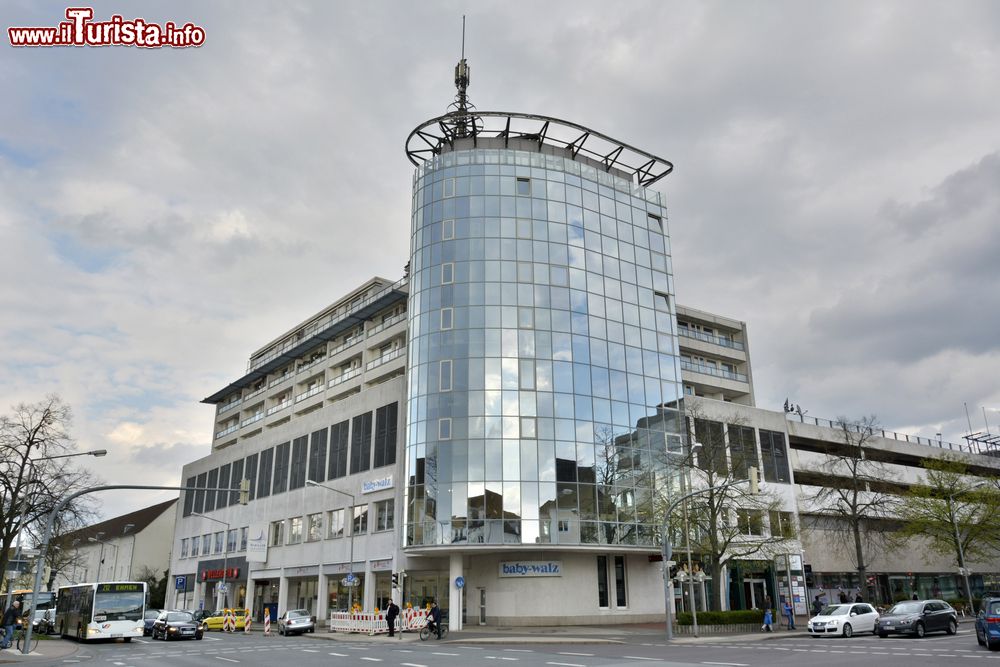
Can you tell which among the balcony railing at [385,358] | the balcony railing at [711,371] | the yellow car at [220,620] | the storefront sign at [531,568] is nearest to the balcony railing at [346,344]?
the balcony railing at [385,358]

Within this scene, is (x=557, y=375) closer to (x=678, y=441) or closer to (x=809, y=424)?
(x=678, y=441)

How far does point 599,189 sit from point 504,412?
61.6 feet

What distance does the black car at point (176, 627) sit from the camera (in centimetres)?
4147

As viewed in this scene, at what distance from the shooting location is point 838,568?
201ft

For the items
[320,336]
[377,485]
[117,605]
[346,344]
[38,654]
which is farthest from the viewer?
[320,336]

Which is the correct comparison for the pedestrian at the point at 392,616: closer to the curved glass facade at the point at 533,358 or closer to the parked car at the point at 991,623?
the curved glass facade at the point at 533,358

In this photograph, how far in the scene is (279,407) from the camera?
78.1 m

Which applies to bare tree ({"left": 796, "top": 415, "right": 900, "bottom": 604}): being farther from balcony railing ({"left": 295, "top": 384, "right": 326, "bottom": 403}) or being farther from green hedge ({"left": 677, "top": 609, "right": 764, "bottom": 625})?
balcony railing ({"left": 295, "top": 384, "right": 326, "bottom": 403})

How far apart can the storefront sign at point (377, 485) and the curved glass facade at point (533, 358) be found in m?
4.29

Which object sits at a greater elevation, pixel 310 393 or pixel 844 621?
pixel 310 393

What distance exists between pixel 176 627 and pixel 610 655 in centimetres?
2826

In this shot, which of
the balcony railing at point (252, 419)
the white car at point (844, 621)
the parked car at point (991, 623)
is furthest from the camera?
the balcony railing at point (252, 419)

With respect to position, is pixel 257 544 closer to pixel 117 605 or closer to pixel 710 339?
pixel 117 605

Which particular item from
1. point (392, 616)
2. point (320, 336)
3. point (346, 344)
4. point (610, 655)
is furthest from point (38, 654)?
point (320, 336)
